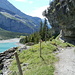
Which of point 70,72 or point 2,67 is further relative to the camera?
point 2,67

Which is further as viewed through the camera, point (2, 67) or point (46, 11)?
point (46, 11)

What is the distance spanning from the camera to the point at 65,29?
53094mm

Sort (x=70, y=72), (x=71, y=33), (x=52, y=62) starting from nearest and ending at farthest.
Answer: (x=70, y=72), (x=52, y=62), (x=71, y=33)

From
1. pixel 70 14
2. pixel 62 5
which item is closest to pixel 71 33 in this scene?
pixel 70 14

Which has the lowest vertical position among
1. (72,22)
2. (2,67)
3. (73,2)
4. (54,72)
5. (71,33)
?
(2,67)

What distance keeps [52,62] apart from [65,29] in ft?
107

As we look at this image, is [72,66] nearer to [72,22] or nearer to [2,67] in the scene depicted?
[2,67]

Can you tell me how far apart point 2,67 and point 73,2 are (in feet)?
96.7

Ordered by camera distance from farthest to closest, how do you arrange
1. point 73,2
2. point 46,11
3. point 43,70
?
point 46,11, point 73,2, point 43,70

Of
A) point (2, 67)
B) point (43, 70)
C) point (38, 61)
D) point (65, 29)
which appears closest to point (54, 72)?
point (43, 70)

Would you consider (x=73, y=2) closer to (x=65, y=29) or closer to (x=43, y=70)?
(x=65, y=29)

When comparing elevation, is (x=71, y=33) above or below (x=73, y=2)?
below

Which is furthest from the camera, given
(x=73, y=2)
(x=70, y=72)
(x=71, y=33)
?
(x=71, y=33)

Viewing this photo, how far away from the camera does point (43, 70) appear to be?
743 inches
